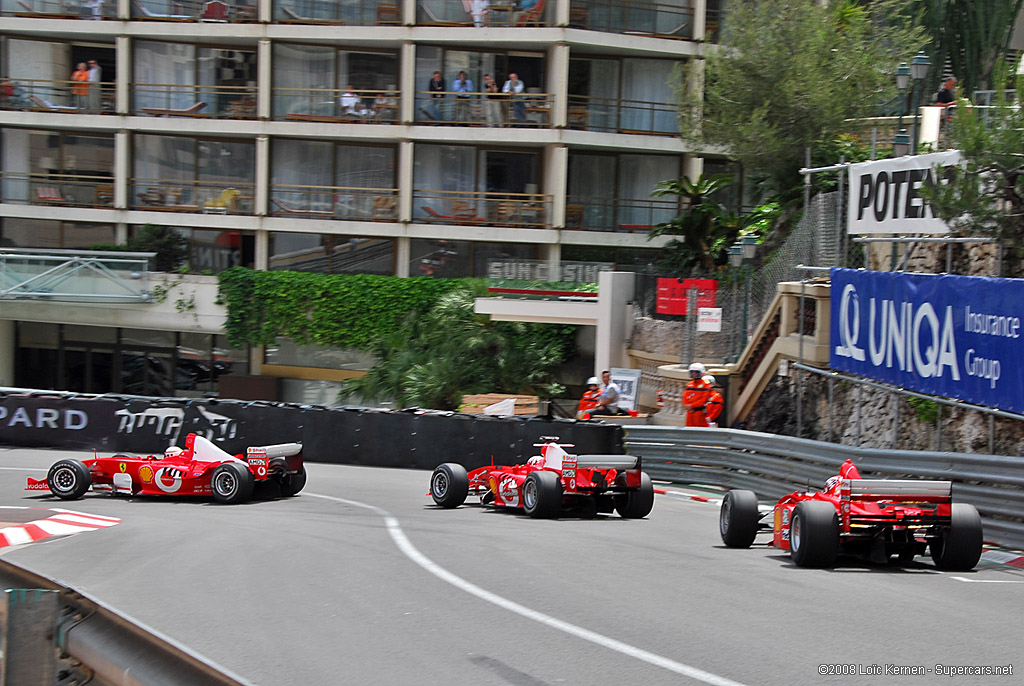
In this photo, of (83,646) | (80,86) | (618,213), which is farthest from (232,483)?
(80,86)

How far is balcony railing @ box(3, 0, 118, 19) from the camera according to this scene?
121 ft

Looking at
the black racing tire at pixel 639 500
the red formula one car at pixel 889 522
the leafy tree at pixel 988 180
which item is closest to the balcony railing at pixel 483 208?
the black racing tire at pixel 639 500

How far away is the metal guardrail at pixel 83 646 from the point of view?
4465 millimetres

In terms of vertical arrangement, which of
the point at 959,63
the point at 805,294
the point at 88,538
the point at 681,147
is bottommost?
the point at 88,538

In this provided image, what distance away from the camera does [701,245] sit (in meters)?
29.2

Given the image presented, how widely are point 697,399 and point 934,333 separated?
6.35m

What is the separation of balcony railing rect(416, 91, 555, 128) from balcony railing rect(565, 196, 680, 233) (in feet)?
9.58

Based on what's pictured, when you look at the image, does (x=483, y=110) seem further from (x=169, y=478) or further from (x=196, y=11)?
(x=169, y=478)

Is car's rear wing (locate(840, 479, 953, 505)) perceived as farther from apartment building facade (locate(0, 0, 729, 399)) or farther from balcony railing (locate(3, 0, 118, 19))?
balcony railing (locate(3, 0, 118, 19))

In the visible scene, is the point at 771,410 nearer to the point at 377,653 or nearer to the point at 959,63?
the point at 377,653

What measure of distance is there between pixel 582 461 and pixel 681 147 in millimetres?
22505

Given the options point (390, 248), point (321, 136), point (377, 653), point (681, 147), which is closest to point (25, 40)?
point (321, 136)

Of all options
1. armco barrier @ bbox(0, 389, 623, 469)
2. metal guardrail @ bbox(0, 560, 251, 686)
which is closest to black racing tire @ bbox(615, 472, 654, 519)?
armco barrier @ bbox(0, 389, 623, 469)

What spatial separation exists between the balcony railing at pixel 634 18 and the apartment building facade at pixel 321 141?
2.8 inches
